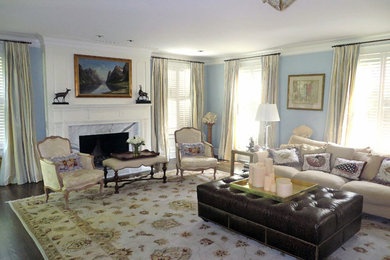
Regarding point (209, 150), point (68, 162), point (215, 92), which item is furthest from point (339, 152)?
point (68, 162)

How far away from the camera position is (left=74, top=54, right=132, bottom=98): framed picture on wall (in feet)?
19.5

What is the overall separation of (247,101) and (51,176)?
4829 mm

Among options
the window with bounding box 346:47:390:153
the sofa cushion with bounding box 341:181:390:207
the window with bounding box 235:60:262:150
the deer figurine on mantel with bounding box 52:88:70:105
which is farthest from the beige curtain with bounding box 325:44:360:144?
the deer figurine on mantel with bounding box 52:88:70:105

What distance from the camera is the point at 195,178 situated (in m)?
5.98

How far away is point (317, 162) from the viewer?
4.83m

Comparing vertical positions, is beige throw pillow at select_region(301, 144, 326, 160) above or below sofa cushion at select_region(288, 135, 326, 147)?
below

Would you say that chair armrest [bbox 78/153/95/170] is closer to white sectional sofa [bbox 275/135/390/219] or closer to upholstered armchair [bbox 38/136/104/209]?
upholstered armchair [bbox 38/136/104/209]

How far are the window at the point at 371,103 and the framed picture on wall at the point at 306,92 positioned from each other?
68 centimetres

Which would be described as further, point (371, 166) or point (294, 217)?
point (371, 166)

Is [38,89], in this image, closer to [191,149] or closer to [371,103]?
[191,149]

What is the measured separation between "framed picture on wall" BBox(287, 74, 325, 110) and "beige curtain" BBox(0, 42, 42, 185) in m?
5.27

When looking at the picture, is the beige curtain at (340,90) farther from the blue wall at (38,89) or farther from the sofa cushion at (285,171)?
the blue wall at (38,89)

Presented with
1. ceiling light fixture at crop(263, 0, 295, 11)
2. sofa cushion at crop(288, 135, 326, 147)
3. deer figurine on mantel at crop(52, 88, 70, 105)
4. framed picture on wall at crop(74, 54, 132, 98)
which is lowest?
sofa cushion at crop(288, 135, 326, 147)

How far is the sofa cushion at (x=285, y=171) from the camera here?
475cm
